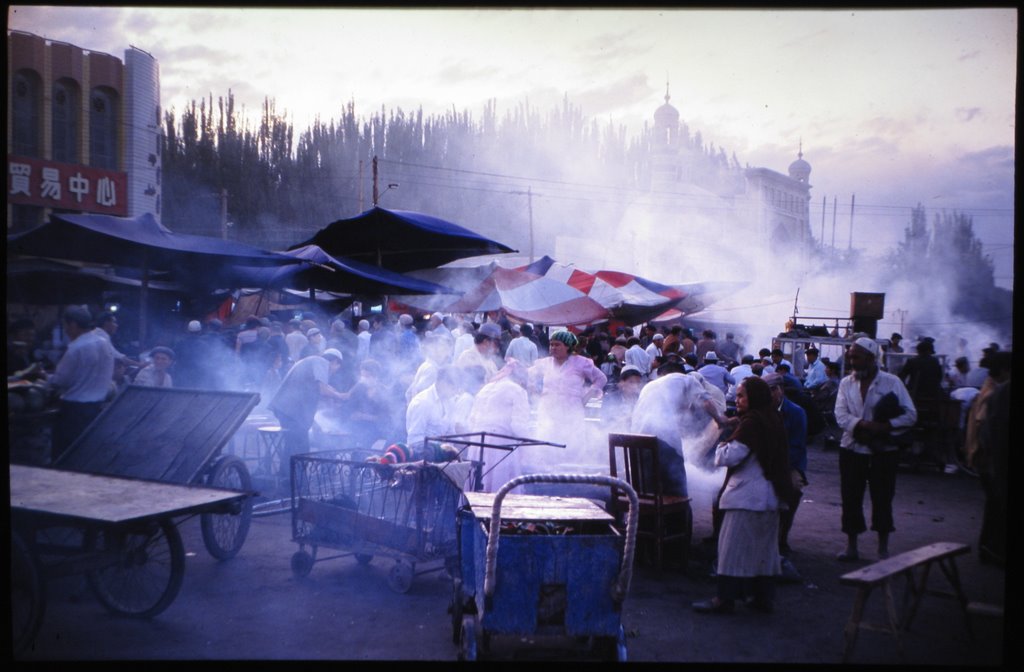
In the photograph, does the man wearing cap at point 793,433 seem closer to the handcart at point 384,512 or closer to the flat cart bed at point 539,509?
the flat cart bed at point 539,509

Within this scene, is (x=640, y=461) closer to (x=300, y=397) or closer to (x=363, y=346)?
(x=300, y=397)

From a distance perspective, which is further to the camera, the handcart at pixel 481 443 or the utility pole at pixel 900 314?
the utility pole at pixel 900 314

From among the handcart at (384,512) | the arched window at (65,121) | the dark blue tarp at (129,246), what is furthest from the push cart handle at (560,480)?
the arched window at (65,121)

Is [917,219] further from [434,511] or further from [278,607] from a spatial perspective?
[278,607]

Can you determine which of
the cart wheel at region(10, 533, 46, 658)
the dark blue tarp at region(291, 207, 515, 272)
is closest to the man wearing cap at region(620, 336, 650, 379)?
the dark blue tarp at region(291, 207, 515, 272)

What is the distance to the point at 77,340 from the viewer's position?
6.96 metres

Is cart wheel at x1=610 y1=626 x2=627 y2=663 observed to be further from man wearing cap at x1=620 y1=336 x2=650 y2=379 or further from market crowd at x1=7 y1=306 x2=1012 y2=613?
man wearing cap at x1=620 y1=336 x2=650 y2=379

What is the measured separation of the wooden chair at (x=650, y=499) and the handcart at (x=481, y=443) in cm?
66

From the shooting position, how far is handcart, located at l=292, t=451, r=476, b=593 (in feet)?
16.9

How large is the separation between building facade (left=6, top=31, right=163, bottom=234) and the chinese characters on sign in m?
0.02

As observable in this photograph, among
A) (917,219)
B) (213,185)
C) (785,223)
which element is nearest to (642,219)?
(785,223)

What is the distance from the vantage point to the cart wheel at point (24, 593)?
4098mm

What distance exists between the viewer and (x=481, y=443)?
18.1 feet

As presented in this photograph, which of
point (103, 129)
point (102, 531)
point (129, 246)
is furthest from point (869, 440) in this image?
point (103, 129)
